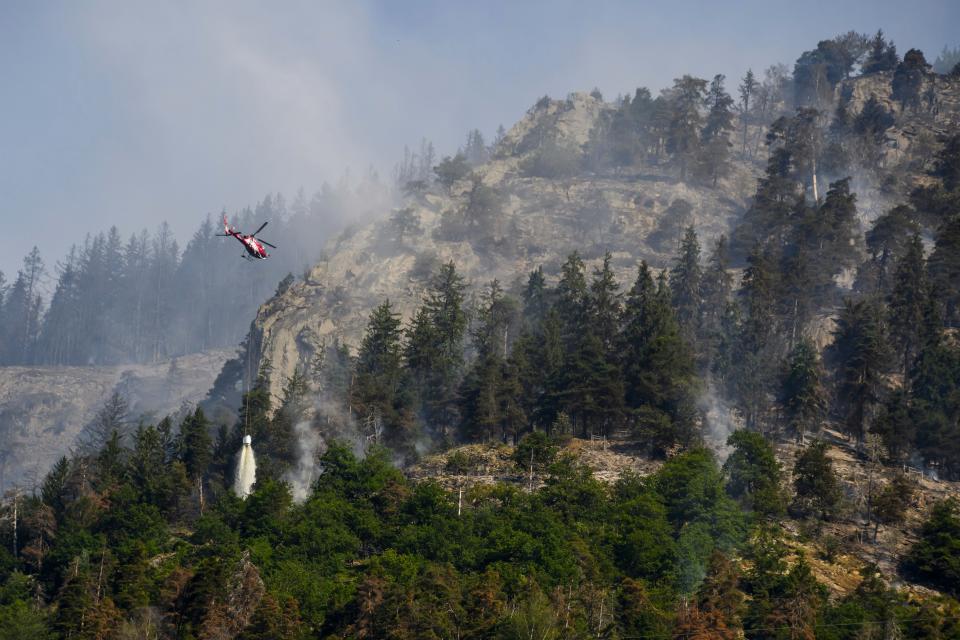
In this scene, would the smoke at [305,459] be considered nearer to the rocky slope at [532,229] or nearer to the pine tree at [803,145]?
the rocky slope at [532,229]

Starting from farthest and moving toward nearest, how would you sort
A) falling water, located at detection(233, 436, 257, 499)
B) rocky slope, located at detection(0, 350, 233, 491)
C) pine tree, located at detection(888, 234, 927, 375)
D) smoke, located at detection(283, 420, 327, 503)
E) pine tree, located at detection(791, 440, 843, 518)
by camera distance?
1. rocky slope, located at detection(0, 350, 233, 491)
2. pine tree, located at detection(888, 234, 927, 375)
3. smoke, located at detection(283, 420, 327, 503)
4. falling water, located at detection(233, 436, 257, 499)
5. pine tree, located at detection(791, 440, 843, 518)

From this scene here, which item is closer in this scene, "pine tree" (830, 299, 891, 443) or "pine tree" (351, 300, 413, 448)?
"pine tree" (830, 299, 891, 443)

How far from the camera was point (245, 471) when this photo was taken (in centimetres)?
8056

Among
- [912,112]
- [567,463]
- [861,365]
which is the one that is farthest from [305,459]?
[912,112]

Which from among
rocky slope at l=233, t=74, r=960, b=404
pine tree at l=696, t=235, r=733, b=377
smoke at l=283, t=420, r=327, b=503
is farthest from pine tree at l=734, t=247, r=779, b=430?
smoke at l=283, t=420, r=327, b=503

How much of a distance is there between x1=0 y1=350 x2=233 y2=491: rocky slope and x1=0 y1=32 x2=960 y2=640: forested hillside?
26.8 m

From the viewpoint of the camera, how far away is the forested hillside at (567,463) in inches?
2233

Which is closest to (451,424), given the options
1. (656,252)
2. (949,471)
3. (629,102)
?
(949,471)

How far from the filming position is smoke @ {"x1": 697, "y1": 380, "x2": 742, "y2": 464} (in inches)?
3248

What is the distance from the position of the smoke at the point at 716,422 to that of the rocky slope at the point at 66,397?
86.4 meters

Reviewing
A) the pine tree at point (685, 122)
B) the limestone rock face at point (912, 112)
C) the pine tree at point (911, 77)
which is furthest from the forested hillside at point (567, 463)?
the pine tree at point (911, 77)

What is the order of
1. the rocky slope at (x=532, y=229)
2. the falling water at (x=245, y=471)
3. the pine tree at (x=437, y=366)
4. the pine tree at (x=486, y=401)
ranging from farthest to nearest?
the rocky slope at (x=532, y=229) < the pine tree at (x=437, y=366) < the pine tree at (x=486, y=401) < the falling water at (x=245, y=471)

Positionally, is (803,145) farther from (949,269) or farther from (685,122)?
(949,269)

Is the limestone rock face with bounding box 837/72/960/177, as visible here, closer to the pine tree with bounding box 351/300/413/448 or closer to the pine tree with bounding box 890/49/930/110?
the pine tree with bounding box 890/49/930/110
